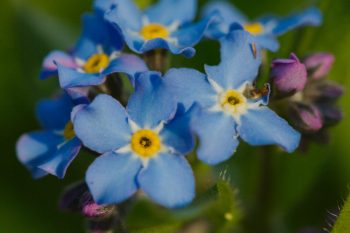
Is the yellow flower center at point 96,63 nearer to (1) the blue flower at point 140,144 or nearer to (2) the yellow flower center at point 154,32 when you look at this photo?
(2) the yellow flower center at point 154,32

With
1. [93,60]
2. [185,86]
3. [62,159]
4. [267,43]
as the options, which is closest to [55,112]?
[93,60]

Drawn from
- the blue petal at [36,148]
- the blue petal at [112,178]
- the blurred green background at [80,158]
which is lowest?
the blurred green background at [80,158]

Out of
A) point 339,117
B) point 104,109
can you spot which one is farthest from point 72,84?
point 339,117

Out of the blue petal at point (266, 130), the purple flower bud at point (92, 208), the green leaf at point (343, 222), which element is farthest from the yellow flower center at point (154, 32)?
the green leaf at point (343, 222)

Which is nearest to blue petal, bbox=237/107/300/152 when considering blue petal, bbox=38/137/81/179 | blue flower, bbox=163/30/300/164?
blue flower, bbox=163/30/300/164

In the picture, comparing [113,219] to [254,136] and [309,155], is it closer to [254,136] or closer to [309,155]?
[254,136]

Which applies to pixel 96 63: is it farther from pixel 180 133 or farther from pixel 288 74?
pixel 288 74
